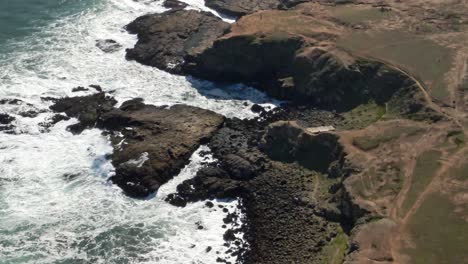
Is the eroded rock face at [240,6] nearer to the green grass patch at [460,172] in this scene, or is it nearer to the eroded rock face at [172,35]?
the eroded rock face at [172,35]

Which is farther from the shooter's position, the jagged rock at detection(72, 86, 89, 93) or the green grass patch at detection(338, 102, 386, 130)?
the jagged rock at detection(72, 86, 89, 93)

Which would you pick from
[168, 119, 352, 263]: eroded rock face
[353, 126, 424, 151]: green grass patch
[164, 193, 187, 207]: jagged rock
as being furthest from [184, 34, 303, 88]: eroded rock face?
[164, 193, 187, 207]: jagged rock

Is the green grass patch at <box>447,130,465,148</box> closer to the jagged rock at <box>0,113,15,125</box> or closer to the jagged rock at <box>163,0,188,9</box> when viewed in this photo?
the jagged rock at <box>0,113,15,125</box>

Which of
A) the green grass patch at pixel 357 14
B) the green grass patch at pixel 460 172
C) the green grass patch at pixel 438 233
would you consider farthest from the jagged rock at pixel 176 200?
the green grass patch at pixel 357 14

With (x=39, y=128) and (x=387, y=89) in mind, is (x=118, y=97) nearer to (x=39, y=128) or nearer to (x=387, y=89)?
(x=39, y=128)

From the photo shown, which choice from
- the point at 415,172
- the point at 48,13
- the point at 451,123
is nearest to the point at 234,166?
the point at 415,172
